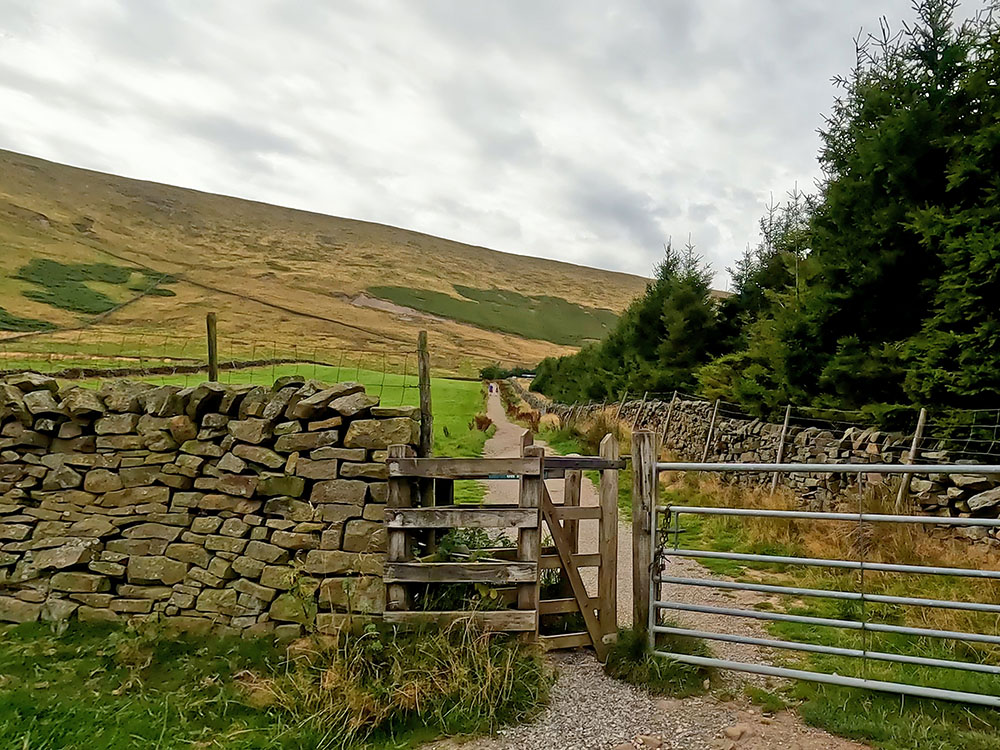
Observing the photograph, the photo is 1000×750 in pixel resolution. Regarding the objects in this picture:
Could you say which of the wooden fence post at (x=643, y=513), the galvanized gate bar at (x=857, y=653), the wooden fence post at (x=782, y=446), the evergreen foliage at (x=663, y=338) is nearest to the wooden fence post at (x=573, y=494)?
the wooden fence post at (x=643, y=513)

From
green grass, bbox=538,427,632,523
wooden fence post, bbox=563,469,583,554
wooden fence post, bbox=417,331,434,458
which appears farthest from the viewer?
green grass, bbox=538,427,632,523

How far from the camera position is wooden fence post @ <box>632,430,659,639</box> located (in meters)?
5.00

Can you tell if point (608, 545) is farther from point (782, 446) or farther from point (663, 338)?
point (663, 338)

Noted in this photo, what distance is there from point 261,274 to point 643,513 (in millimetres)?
78065

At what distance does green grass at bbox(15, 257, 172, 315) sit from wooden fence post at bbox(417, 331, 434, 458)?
42086mm

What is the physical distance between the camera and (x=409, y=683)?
13.9 feet

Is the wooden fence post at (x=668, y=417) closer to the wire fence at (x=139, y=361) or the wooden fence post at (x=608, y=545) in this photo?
the wire fence at (x=139, y=361)

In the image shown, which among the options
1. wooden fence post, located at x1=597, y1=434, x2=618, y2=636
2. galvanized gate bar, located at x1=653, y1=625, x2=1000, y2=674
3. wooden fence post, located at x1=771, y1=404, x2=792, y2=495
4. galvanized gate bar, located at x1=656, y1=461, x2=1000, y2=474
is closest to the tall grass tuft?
wooden fence post, located at x1=597, y1=434, x2=618, y2=636

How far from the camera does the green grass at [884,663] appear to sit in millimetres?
3893

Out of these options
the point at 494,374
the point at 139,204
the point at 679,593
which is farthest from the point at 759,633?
the point at 139,204

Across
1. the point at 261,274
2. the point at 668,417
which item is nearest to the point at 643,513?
the point at 668,417

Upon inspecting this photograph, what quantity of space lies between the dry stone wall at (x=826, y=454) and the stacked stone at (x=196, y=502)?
15.1 ft

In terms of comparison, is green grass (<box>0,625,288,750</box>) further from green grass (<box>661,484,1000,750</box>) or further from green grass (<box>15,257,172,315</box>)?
green grass (<box>15,257,172,315</box>)

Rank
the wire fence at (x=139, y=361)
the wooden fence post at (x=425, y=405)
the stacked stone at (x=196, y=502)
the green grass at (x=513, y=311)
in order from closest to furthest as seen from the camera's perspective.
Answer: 1. the stacked stone at (x=196, y=502)
2. the wooden fence post at (x=425, y=405)
3. the wire fence at (x=139, y=361)
4. the green grass at (x=513, y=311)
